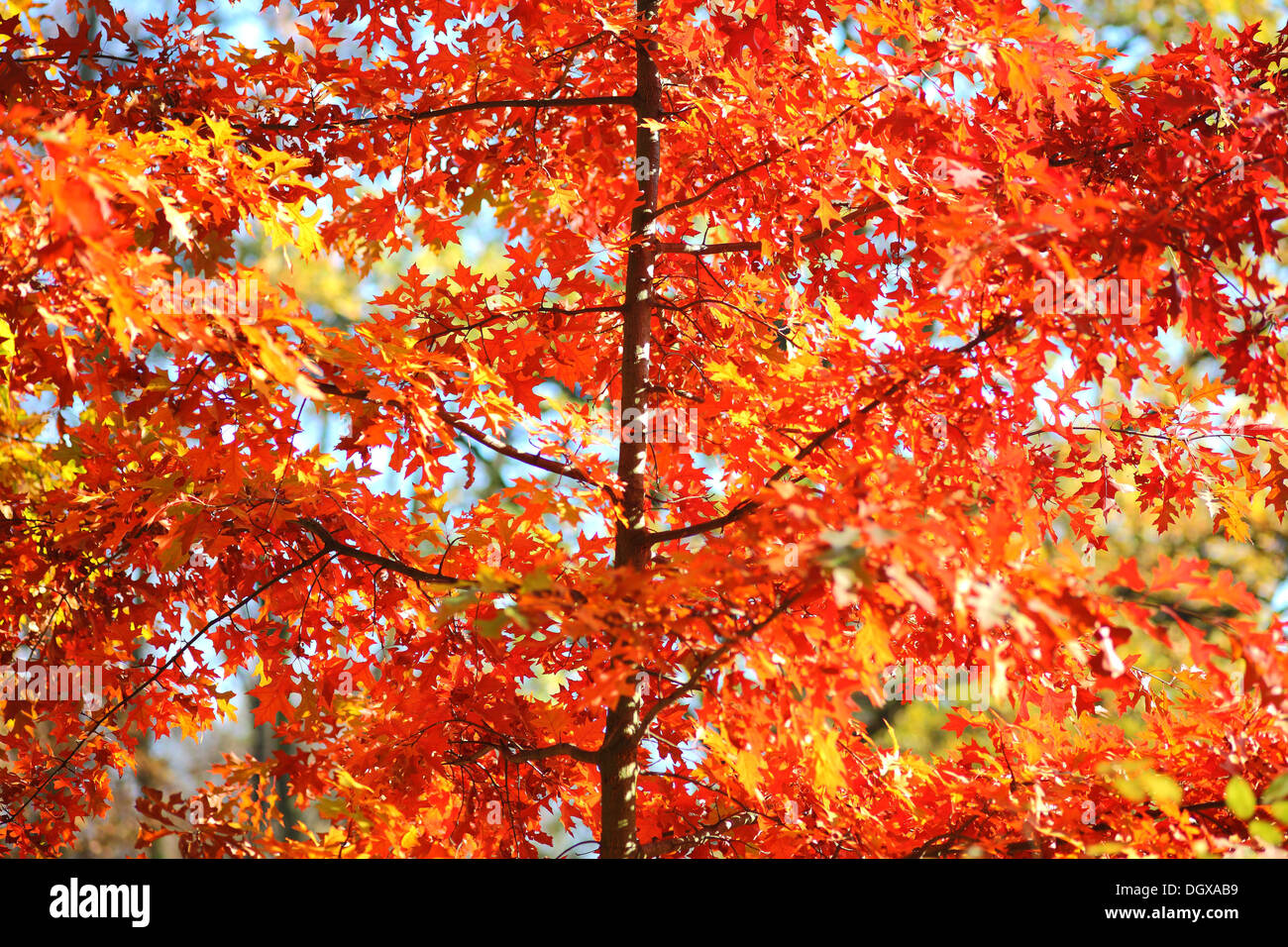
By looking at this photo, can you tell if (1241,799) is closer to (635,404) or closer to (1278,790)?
(1278,790)

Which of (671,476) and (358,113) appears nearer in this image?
(671,476)

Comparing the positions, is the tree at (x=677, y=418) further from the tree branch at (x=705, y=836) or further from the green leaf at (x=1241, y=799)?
the green leaf at (x=1241, y=799)

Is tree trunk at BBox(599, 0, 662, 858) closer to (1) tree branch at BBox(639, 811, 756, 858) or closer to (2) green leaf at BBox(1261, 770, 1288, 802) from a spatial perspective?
(1) tree branch at BBox(639, 811, 756, 858)

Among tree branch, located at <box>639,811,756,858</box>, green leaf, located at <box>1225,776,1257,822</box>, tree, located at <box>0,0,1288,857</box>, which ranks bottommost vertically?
tree branch, located at <box>639,811,756,858</box>

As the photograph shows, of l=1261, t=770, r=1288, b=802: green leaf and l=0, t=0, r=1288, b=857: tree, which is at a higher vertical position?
l=0, t=0, r=1288, b=857: tree

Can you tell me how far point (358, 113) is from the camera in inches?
167

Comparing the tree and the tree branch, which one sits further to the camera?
the tree branch

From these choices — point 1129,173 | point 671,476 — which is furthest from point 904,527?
point 671,476

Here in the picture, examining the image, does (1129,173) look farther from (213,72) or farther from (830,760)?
(213,72)

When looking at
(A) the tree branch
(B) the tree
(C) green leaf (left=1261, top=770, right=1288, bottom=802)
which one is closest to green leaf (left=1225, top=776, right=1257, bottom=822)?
(C) green leaf (left=1261, top=770, right=1288, bottom=802)

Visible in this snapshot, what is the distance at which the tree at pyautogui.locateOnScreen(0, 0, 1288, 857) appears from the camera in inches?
89.5

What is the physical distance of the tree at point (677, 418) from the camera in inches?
89.5

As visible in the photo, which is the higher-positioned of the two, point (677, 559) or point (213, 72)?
point (213, 72)

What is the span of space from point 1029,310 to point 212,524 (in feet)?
7.99
